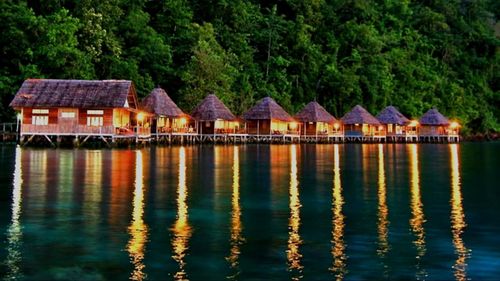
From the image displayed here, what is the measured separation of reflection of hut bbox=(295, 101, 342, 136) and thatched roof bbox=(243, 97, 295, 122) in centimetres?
350

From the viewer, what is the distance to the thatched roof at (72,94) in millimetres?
39781

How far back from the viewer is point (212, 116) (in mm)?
52062

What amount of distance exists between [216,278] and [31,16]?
41549 mm

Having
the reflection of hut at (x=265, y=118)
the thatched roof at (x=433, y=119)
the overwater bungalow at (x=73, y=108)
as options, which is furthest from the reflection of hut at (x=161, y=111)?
the thatched roof at (x=433, y=119)

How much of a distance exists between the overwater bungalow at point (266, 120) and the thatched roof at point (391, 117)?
13.7 metres

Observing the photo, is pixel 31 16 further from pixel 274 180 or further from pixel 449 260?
pixel 449 260

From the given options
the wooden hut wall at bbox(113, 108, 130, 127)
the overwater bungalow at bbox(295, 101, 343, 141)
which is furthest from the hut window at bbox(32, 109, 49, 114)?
the overwater bungalow at bbox(295, 101, 343, 141)

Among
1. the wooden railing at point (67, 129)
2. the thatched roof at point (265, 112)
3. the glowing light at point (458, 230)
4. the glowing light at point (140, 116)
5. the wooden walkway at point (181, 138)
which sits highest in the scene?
the thatched roof at point (265, 112)

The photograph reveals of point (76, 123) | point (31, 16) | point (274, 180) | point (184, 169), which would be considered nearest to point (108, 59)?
point (31, 16)

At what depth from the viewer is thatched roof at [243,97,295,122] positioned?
5669cm

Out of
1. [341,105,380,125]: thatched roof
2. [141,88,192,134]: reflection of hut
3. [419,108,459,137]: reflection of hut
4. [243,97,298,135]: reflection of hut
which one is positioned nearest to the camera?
[141,88,192,134]: reflection of hut

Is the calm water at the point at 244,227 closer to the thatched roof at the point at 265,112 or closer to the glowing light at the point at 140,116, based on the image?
the glowing light at the point at 140,116

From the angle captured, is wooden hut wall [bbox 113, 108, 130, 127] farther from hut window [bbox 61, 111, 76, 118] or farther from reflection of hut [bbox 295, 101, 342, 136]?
reflection of hut [bbox 295, 101, 342, 136]

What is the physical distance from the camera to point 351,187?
1850 cm
